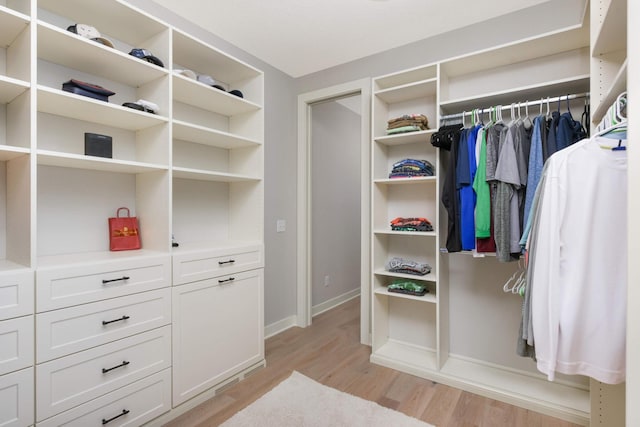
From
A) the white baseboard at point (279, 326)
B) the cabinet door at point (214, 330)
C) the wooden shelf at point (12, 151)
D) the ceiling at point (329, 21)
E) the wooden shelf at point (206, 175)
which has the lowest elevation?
the white baseboard at point (279, 326)

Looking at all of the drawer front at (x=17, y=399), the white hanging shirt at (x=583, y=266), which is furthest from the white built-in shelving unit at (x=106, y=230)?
the white hanging shirt at (x=583, y=266)

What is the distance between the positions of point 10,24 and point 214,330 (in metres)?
1.88

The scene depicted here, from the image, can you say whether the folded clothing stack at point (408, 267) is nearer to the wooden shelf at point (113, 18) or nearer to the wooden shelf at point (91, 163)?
the wooden shelf at point (91, 163)

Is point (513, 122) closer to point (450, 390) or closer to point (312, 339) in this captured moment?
point (450, 390)

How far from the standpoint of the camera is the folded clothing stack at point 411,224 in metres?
2.46

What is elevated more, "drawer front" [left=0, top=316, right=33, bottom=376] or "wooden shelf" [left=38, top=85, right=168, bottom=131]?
"wooden shelf" [left=38, top=85, right=168, bottom=131]

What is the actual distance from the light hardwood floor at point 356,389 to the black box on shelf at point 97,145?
159 centimetres

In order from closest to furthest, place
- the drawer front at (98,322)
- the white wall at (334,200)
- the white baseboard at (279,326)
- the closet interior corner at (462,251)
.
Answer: the drawer front at (98,322), the closet interior corner at (462,251), the white baseboard at (279,326), the white wall at (334,200)

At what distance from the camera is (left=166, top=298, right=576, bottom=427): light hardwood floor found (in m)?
1.86

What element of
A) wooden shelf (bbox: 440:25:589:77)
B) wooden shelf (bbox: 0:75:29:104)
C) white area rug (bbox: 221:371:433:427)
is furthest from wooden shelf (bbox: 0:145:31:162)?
wooden shelf (bbox: 440:25:589:77)

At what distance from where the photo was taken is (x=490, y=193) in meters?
2.01

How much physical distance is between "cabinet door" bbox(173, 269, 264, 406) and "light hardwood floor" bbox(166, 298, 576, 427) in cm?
16

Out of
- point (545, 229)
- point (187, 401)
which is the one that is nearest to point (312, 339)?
point (187, 401)

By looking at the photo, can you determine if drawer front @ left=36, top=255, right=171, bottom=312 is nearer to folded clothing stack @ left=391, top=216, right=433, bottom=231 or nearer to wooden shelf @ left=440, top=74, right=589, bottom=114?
folded clothing stack @ left=391, top=216, right=433, bottom=231
